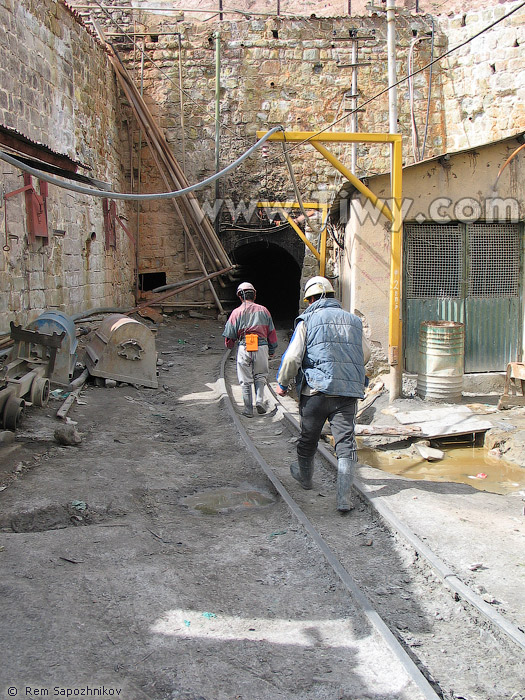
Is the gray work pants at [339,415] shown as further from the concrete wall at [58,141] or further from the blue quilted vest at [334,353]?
the concrete wall at [58,141]

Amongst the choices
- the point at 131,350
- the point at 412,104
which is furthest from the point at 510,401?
the point at 412,104

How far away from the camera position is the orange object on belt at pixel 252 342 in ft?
28.8

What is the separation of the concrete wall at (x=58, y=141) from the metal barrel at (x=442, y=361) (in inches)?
248

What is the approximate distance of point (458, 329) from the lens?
963cm

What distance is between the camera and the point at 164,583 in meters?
3.86

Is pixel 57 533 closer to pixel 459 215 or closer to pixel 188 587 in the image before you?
pixel 188 587

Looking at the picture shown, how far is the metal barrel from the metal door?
0.57 m

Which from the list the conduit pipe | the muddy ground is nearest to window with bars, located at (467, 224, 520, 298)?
the muddy ground

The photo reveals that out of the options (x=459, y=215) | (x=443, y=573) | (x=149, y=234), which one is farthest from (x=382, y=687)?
(x=149, y=234)

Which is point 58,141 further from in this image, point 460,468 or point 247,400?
point 460,468

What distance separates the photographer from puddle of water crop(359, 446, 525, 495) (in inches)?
272

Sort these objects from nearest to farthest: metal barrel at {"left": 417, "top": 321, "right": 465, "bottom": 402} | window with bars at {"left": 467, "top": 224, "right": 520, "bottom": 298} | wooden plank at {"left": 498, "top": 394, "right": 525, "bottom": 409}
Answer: wooden plank at {"left": 498, "top": 394, "right": 525, "bottom": 409} < metal barrel at {"left": 417, "top": 321, "right": 465, "bottom": 402} < window with bars at {"left": 467, "top": 224, "right": 520, "bottom": 298}

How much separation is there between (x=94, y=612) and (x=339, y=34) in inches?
744

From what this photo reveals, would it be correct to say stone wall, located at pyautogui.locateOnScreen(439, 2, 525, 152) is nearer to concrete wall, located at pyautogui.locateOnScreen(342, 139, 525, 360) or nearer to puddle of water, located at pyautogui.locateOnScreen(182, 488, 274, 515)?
concrete wall, located at pyautogui.locateOnScreen(342, 139, 525, 360)
